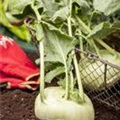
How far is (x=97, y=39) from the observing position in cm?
89

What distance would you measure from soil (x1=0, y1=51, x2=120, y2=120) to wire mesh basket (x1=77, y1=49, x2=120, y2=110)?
0.03 m

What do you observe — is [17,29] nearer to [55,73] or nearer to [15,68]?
[15,68]

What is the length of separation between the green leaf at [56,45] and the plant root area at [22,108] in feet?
0.54

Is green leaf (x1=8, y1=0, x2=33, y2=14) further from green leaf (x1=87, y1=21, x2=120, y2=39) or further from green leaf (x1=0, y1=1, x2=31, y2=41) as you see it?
green leaf (x1=0, y1=1, x2=31, y2=41)

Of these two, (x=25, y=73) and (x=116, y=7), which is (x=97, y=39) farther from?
(x=25, y=73)

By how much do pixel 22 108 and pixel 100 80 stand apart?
22 cm

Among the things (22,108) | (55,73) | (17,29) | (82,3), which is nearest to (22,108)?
(22,108)

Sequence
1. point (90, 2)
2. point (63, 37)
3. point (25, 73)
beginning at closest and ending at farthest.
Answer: point (63, 37), point (90, 2), point (25, 73)

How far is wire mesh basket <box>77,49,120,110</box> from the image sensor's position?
Result: 2.79ft

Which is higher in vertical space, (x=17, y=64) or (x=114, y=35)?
(x=114, y=35)

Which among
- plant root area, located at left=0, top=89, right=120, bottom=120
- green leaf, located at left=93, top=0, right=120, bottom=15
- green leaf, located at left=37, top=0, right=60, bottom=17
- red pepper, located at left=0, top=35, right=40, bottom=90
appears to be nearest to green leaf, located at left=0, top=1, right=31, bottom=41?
red pepper, located at left=0, top=35, right=40, bottom=90

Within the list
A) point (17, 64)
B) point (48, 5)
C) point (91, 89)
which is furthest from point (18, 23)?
point (91, 89)

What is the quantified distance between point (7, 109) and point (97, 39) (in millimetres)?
277

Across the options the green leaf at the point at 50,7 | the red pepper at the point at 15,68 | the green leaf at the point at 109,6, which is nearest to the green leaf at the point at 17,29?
the red pepper at the point at 15,68
